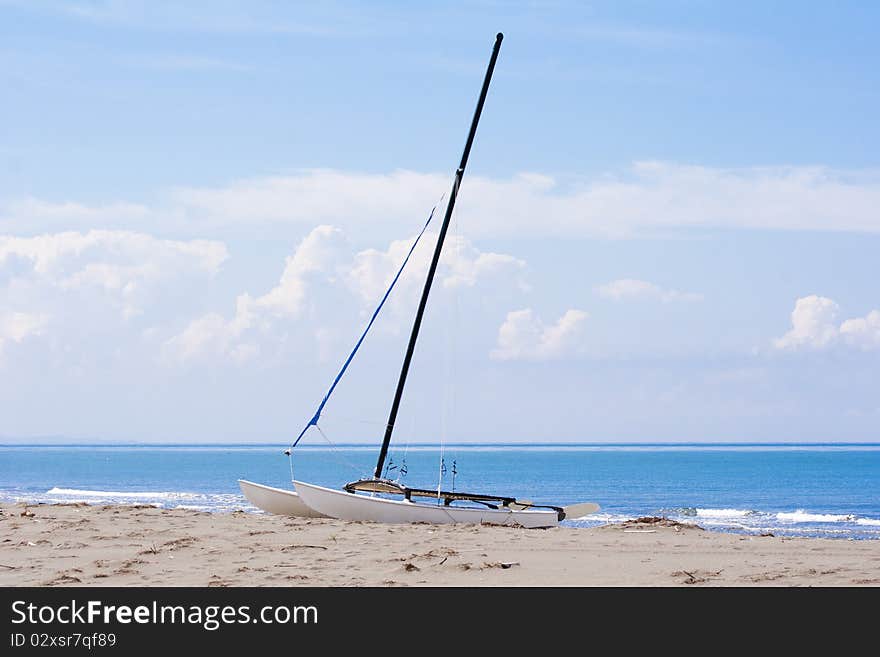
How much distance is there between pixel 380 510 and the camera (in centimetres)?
2209

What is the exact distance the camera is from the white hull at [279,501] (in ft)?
75.1

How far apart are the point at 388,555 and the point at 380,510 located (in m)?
7.27

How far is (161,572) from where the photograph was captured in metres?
12.9

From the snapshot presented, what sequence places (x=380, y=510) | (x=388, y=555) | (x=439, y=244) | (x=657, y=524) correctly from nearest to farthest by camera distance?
1. (x=388, y=555)
2. (x=657, y=524)
3. (x=380, y=510)
4. (x=439, y=244)

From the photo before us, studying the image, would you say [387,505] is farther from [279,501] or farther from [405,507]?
[279,501]

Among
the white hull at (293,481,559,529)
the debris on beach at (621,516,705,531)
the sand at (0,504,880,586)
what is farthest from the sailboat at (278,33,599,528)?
the debris on beach at (621,516,705,531)

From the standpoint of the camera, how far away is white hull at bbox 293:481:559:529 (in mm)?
22125

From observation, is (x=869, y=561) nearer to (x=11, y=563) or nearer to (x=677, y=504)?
(x=11, y=563)

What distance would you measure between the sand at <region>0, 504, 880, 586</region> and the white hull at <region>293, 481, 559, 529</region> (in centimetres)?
157

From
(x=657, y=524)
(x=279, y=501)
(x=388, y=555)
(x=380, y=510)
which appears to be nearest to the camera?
(x=388, y=555)

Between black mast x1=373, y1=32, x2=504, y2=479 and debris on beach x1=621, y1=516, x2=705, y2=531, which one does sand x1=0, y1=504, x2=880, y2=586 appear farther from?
black mast x1=373, y1=32, x2=504, y2=479

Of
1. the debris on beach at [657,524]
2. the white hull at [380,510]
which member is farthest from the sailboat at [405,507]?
the debris on beach at [657,524]

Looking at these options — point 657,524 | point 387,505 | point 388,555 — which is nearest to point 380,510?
point 387,505
